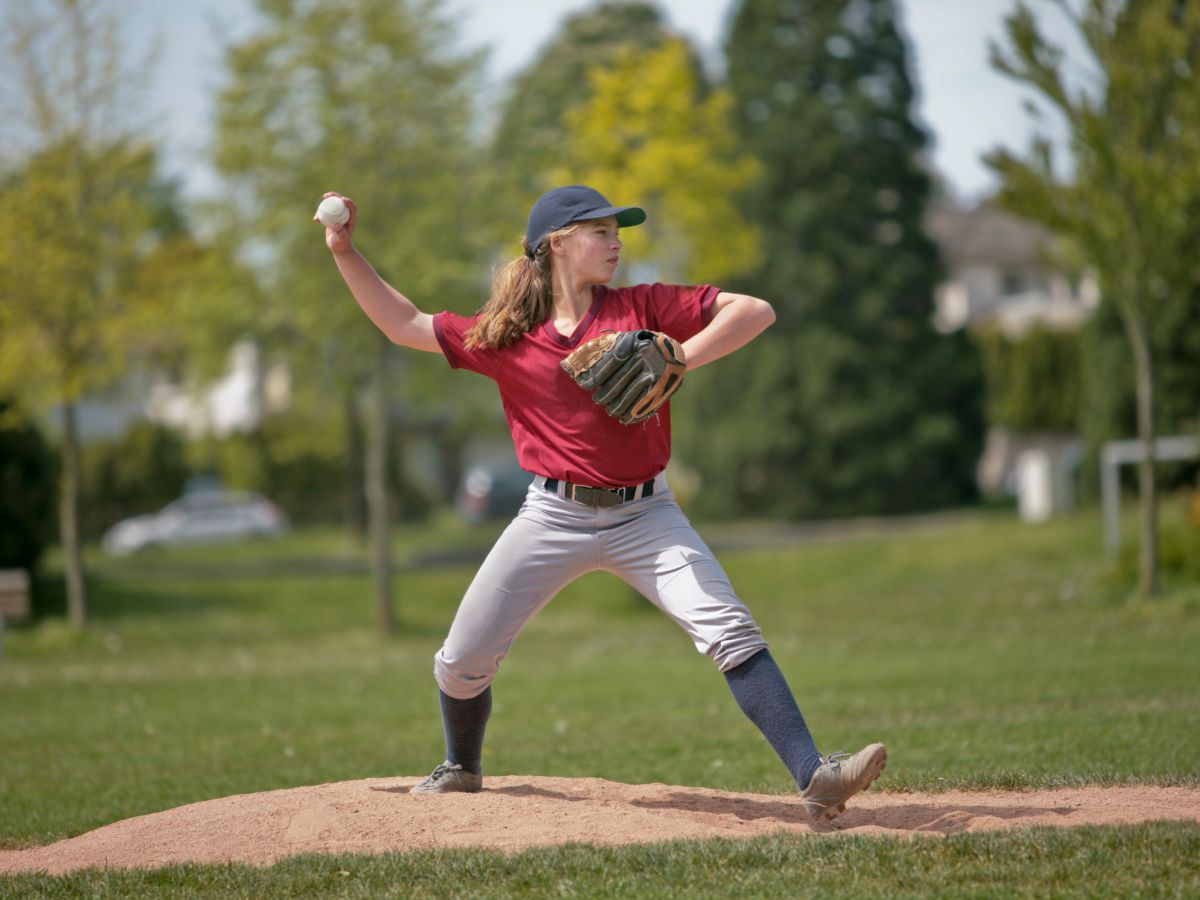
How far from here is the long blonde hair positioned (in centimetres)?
586

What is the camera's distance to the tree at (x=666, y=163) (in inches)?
918

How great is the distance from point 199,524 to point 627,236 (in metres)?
20.0

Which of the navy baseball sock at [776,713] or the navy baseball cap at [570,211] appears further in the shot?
the navy baseball cap at [570,211]

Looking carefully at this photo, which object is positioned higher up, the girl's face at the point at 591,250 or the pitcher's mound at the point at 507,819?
the girl's face at the point at 591,250

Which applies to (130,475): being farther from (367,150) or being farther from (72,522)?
(367,150)

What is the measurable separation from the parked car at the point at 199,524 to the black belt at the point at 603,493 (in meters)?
34.0

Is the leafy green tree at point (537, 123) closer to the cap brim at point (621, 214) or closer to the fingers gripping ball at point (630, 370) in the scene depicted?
the cap brim at point (621, 214)

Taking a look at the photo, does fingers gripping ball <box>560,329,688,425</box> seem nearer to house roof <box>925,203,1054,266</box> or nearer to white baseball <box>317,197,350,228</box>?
white baseball <box>317,197,350,228</box>

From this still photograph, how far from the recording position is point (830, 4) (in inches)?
1479

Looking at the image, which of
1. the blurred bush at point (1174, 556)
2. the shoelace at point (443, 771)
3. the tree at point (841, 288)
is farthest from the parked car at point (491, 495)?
the shoelace at point (443, 771)

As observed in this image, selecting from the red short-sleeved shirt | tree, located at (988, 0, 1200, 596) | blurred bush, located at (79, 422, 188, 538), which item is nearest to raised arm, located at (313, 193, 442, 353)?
the red short-sleeved shirt

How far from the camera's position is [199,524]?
→ 3941 cm

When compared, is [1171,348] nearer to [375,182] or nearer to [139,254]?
[375,182]

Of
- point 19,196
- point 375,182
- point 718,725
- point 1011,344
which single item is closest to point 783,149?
point 1011,344
